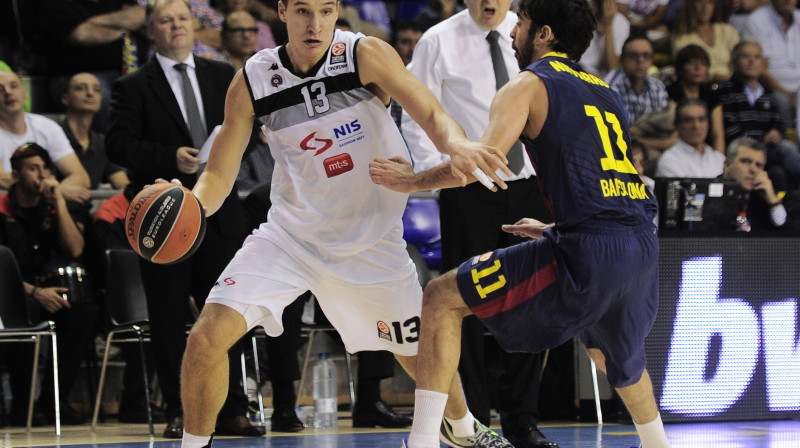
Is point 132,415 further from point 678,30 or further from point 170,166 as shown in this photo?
point 678,30

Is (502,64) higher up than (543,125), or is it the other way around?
(502,64)

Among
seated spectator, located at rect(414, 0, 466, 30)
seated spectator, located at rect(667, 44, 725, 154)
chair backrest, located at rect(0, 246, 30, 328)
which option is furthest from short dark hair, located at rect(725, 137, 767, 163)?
chair backrest, located at rect(0, 246, 30, 328)

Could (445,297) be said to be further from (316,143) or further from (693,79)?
(693,79)

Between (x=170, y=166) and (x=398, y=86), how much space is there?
2.13 meters

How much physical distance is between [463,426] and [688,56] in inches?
253

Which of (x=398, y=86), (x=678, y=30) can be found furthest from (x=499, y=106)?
(x=678, y=30)

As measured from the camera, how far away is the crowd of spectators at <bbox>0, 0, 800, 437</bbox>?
639 centimetres

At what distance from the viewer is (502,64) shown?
6.03 metres

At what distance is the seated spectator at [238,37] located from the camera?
8.97 metres

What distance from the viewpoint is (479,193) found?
5730 mm

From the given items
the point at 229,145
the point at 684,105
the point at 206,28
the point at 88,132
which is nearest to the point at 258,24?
the point at 206,28

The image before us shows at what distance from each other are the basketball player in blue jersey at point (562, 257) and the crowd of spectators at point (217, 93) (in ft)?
6.60

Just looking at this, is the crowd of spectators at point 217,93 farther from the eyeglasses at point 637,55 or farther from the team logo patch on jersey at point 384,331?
the team logo patch on jersey at point 384,331

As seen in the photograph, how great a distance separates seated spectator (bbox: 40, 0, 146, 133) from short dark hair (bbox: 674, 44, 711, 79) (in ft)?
16.1
